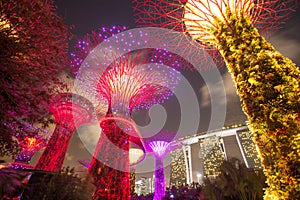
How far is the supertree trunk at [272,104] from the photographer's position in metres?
3.05

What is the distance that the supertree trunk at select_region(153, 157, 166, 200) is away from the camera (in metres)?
13.1

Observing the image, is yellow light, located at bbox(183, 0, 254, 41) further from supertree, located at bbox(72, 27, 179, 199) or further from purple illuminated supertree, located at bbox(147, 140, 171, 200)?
purple illuminated supertree, located at bbox(147, 140, 171, 200)

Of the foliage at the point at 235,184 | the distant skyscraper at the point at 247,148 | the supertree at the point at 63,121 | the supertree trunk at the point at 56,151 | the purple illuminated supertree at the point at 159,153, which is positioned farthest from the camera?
the distant skyscraper at the point at 247,148

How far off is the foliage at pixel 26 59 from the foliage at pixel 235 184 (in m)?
5.21

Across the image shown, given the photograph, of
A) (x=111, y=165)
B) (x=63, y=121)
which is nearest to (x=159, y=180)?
(x=63, y=121)

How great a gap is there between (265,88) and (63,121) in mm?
11949

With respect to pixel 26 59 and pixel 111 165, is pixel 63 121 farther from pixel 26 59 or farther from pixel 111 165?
pixel 26 59

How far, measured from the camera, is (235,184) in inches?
174

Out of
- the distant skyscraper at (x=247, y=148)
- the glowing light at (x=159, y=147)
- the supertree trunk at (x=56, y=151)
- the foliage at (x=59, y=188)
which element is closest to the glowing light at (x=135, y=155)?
the glowing light at (x=159, y=147)

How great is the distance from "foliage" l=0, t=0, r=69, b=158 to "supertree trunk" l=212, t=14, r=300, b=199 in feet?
16.3

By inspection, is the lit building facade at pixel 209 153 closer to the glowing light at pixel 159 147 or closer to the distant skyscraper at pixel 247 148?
the distant skyscraper at pixel 247 148

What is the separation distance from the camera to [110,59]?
874 centimetres

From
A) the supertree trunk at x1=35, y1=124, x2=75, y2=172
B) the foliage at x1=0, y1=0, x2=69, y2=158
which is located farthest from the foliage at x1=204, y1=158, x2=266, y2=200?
the supertree trunk at x1=35, y1=124, x2=75, y2=172

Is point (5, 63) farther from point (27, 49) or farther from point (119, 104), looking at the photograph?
point (119, 104)
